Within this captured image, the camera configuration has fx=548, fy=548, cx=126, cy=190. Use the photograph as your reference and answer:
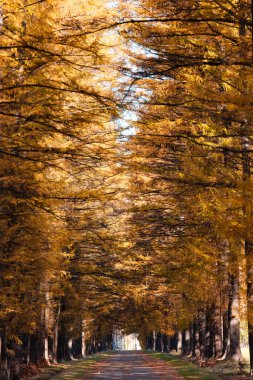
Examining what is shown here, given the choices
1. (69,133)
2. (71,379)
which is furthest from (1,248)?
(71,379)

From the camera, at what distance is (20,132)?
12.7 metres

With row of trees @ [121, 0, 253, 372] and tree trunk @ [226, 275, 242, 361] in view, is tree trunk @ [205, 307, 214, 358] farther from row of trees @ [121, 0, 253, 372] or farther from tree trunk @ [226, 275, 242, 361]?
tree trunk @ [226, 275, 242, 361]

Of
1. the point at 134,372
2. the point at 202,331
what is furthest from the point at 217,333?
the point at 202,331

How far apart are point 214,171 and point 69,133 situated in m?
4.74

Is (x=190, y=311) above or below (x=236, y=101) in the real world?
below

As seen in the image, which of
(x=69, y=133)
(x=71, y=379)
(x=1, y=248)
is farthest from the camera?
(x=71, y=379)

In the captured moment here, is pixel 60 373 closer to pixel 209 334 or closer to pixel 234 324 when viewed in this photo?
pixel 234 324

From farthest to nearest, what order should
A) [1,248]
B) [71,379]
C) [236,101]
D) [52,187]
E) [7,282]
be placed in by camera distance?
[71,379], [7,282], [1,248], [52,187], [236,101]

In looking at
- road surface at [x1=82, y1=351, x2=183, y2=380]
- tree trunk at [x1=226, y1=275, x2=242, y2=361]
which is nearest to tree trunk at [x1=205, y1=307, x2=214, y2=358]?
road surface at [x1=82, y1=351, x2=183, y2=380]

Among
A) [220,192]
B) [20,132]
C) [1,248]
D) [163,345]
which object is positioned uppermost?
[20,132]

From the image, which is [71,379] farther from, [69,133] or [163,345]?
[163,345]

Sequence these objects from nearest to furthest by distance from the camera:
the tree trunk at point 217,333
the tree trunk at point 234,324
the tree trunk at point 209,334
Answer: the tree trunk at point 234,324
the tree trunk at point 217,333
the tree trunk at point 209,334

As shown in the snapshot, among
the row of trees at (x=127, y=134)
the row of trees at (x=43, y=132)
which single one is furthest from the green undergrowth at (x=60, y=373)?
the row of trees at (x=43, y=132)

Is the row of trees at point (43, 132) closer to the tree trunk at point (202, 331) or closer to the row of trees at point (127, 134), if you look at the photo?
the row of trees at point (127, 134)
